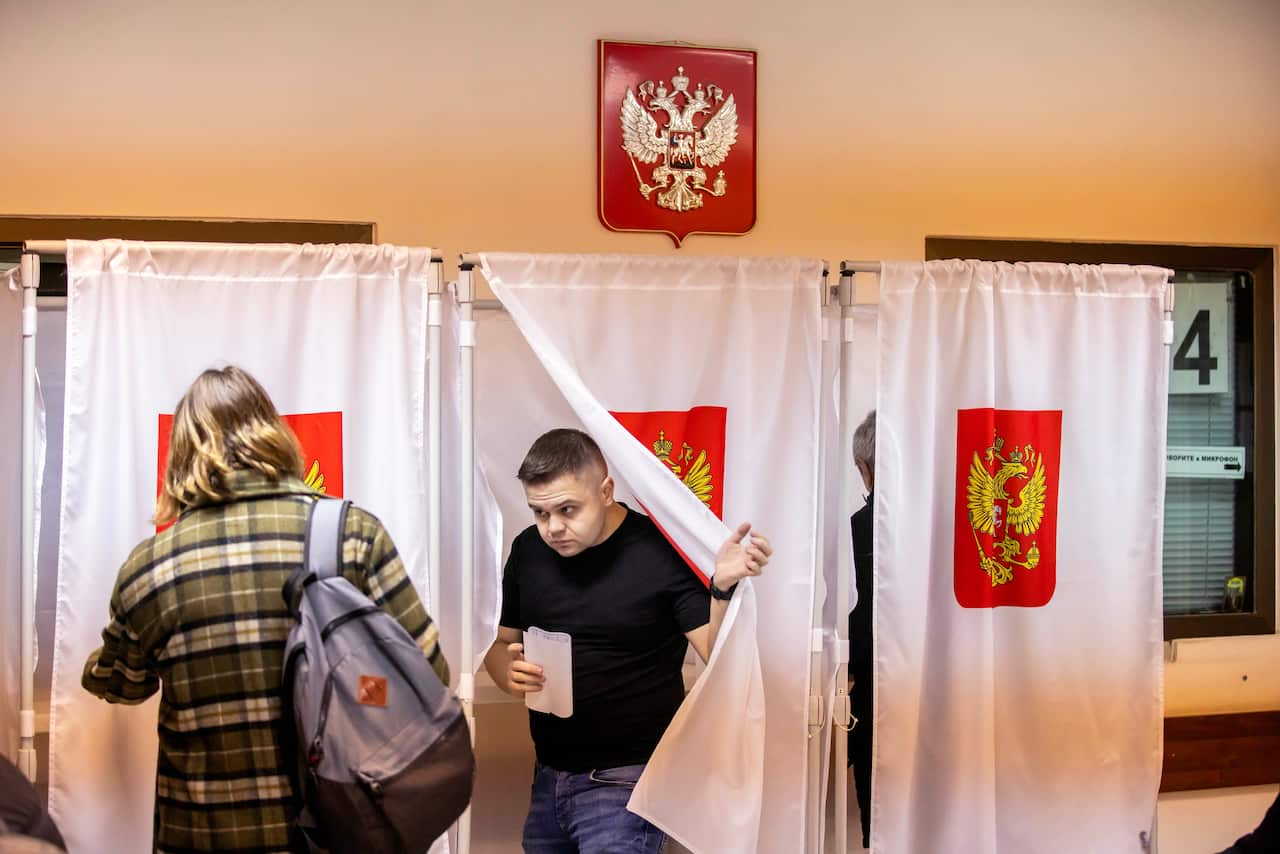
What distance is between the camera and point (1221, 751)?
3.36 metres

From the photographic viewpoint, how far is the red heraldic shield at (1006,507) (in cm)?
241

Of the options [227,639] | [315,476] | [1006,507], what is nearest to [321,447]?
[315,476]

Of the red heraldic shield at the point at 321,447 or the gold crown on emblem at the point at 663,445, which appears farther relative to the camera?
the gold crown on emblem at the point at 663,445

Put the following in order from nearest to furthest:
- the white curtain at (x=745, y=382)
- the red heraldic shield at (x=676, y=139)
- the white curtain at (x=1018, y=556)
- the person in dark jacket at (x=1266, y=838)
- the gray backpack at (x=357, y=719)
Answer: the person in dark jacket at (x=1266, y=838)
the gray backpack at (x=357, y=719)
the white curtain at (x=745, y=382)
the white curtain at (x=1018, y=556)
the red heraldic shield at (x=676, y=139)

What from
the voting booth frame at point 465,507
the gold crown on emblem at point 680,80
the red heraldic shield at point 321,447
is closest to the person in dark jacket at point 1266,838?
the voting booth frame at point 465,507

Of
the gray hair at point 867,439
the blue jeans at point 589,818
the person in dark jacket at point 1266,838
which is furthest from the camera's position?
the gray hair at point 867,439

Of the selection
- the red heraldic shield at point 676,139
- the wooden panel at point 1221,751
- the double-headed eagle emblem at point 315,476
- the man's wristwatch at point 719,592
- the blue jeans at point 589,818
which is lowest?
the wooden panel at point 1221,751

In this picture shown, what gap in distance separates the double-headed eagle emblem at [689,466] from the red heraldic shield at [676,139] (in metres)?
0.94

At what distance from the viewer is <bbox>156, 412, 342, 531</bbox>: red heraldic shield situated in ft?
7.32

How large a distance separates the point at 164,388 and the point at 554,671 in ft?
3.36

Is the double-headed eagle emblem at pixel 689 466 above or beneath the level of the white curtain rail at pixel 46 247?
beneath

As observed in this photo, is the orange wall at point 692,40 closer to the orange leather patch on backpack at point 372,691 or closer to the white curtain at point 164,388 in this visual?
the white curtain at point 164,388

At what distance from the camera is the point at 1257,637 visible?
11.1 ft

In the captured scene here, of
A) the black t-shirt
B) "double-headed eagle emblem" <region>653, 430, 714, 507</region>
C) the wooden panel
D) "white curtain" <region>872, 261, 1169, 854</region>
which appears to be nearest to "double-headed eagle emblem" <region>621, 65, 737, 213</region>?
"white curtain" <region>872, 261, 1169, 854</region>
